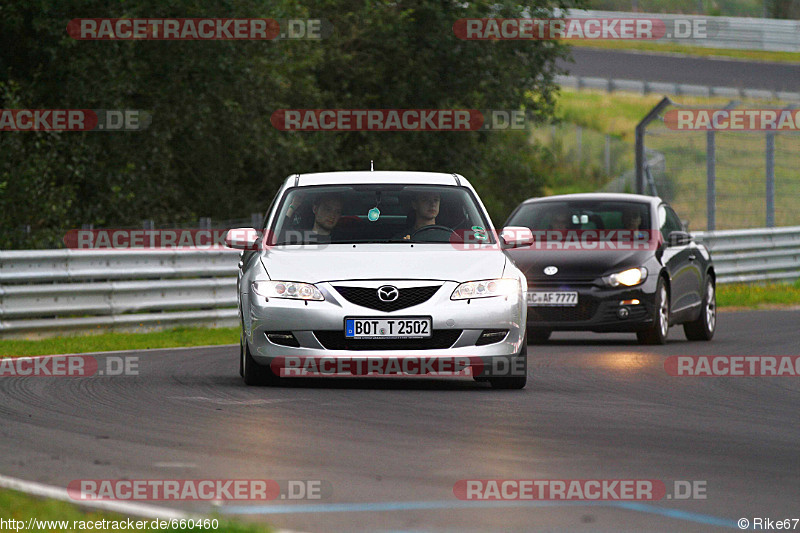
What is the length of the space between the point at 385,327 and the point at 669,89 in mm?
40760

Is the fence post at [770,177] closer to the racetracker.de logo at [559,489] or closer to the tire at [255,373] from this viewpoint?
the tire at [255,373]

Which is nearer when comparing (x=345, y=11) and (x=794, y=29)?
(x=345, y=11)

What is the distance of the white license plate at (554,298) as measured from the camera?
15680 millimetres

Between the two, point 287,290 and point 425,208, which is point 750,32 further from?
point 287,290

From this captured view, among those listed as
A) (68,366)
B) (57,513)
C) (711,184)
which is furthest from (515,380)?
(711,184)

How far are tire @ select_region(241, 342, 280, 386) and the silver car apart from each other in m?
0.01

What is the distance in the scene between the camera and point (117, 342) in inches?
637

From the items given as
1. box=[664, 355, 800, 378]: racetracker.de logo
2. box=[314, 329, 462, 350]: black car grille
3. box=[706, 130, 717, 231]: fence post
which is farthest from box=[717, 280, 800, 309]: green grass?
box=[314, 329, 462, 350]: black car grille

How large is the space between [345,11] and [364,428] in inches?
991

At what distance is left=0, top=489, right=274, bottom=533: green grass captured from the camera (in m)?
5.55

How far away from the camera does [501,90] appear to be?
3198 centimetres

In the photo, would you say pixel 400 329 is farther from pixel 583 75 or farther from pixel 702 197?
pixel 583 75

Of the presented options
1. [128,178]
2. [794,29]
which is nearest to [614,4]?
[794,29]

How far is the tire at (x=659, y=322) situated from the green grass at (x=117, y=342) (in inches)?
171
